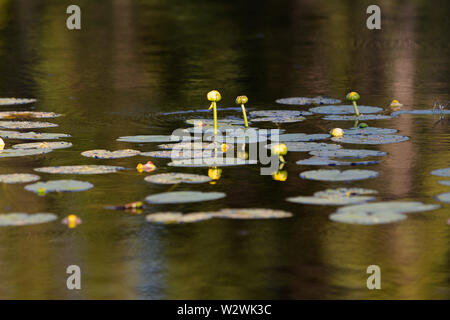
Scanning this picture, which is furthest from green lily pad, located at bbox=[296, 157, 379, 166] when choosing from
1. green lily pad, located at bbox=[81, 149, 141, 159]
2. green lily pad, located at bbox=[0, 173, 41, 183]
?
green lily pad, located at bbox=[0, 173, 41, 183]

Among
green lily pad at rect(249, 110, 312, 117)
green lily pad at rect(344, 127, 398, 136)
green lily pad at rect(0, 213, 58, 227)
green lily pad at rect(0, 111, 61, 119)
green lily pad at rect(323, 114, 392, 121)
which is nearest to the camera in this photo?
green lily pad at rect(0, 213, 58, 227)

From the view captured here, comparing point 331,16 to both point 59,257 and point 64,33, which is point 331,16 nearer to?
point 64,33

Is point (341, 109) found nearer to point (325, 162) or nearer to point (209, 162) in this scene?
point (325, 162)

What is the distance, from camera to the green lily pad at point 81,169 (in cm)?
756

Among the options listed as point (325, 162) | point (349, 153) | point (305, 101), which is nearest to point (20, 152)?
point (325, 162)

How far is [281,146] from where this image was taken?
25.1 ft

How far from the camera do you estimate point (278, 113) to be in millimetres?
10523

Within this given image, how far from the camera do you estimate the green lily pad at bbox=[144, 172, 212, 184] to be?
7215 millimetres

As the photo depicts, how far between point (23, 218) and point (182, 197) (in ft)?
3.61

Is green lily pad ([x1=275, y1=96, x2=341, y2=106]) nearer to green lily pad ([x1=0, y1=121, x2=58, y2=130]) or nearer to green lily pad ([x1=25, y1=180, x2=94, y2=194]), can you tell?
green lily pad ([x1=0, y1=121, x2=58, y2=130])

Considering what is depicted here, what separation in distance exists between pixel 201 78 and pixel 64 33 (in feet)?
23.8

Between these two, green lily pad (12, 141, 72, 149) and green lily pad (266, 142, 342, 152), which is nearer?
green lily pad (266, 142, 342, 152)

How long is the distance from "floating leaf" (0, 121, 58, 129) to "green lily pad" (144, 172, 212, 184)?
277 centimetres
